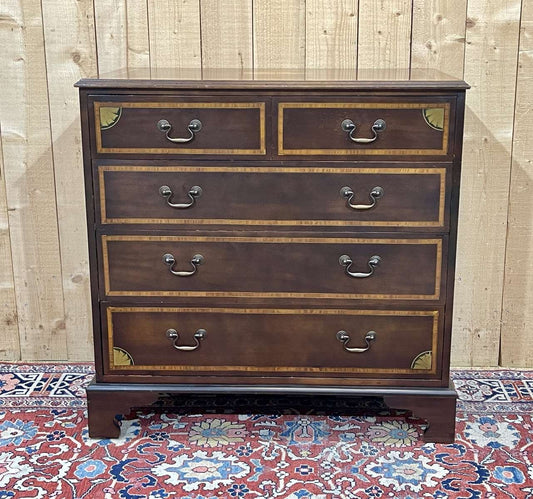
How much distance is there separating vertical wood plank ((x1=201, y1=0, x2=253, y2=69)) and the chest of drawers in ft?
1.26

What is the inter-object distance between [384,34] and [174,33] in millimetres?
732

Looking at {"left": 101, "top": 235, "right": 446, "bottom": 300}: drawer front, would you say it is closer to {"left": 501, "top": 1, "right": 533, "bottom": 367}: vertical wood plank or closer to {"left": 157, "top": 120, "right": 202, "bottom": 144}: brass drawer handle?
{"left": 157, "top": 120, "right": 202, "bottom": 144}: brass drawer handle

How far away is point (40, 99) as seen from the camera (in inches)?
111

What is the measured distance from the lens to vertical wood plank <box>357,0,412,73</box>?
2693 millimetres

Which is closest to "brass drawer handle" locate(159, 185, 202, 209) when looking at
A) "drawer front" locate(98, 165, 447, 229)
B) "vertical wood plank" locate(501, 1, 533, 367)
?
"drawer front" locate(98, 165, 447, 229)

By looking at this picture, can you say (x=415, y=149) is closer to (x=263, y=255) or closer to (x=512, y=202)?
(x=263, y=255)

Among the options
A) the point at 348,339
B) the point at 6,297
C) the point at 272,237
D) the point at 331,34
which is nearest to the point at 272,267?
the point at 272,237

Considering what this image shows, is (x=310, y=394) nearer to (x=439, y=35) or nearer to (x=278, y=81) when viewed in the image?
(x=278, y=81)

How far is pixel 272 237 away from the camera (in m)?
2.30

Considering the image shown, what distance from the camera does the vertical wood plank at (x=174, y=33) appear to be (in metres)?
2.72

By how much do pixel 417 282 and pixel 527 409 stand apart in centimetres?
71

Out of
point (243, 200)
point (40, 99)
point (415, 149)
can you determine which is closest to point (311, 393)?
point (243, 200)

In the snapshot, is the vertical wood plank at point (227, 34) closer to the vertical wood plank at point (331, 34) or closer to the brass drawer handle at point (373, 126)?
the vertical wood plank at point (331, 34)

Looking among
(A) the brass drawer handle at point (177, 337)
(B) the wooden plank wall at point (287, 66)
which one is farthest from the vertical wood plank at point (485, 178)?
(A) the brass drawer handle at point (177, 337)
